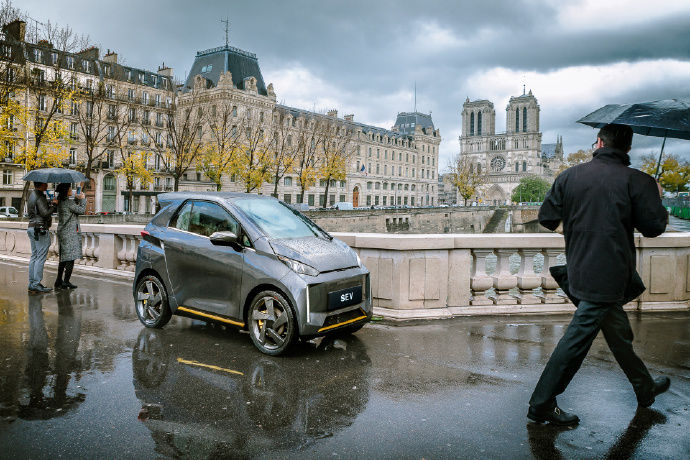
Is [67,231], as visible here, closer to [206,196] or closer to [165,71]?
[206,196]

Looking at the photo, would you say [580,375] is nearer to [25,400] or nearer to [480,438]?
[480,438]

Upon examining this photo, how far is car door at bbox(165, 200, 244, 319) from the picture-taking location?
5621 mm

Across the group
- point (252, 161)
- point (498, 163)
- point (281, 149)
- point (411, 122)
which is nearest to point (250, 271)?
point (252, 161)

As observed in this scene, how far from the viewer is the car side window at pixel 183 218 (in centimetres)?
622


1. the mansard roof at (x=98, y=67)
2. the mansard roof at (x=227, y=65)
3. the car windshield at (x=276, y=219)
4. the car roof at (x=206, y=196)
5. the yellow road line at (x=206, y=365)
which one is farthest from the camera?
the mansard roof at (x=227, y=65)

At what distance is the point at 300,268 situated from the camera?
17.2 ft

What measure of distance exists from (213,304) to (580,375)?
382 cm

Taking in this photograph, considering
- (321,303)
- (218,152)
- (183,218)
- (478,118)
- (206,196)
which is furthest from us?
(478,118)

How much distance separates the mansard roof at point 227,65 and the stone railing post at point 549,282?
199 feet

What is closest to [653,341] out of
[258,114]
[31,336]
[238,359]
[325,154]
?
[238,359]

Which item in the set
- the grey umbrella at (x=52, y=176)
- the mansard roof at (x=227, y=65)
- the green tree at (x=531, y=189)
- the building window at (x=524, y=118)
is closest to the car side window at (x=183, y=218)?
the grey umbrella at (x=52, y=176)

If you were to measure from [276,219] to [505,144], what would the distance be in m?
167

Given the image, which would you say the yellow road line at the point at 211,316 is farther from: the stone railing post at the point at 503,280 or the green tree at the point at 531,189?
the green tree at the point at 531,189

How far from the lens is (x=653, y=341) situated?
5953mm
